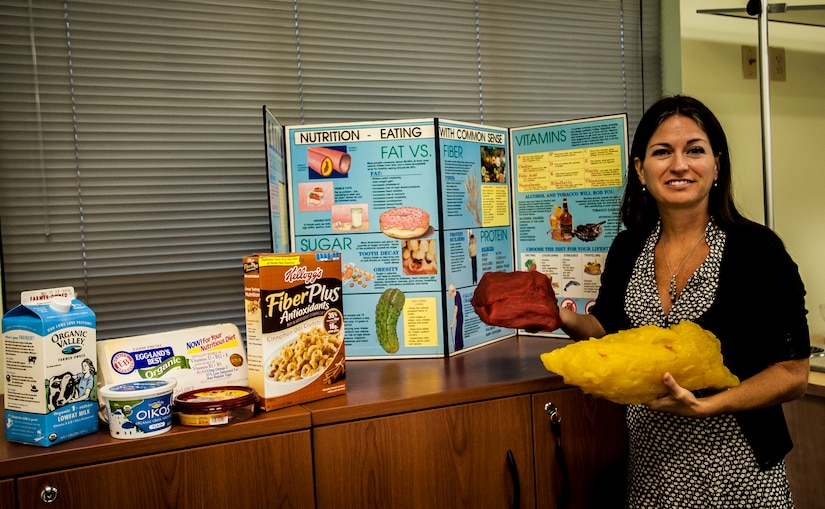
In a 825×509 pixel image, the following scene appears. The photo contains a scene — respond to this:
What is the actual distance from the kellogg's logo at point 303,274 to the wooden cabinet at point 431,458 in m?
0.32

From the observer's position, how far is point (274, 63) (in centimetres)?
220

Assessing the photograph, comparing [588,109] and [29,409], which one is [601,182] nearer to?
[588,109]

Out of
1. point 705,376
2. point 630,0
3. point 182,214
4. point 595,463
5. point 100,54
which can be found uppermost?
point 630,0

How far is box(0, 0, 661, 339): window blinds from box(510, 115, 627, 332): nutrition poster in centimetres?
59

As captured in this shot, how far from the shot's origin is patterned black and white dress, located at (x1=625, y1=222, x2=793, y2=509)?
4.42 feet

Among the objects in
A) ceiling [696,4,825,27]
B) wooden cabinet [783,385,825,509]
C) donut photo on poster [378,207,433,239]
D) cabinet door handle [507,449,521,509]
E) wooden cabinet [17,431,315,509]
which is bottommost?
wooden cabinet [783,385,825,509]

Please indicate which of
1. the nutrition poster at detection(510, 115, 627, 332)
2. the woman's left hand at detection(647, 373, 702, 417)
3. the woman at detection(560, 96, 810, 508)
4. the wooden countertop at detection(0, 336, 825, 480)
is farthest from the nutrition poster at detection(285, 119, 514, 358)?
the woman's left hand at detection(647, 373, 702, 417)

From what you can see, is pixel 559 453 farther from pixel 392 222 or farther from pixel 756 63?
pixel 756 63

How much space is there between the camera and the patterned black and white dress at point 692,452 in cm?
135

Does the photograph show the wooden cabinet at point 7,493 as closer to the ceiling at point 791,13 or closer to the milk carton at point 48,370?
the milk carton at point 48,370

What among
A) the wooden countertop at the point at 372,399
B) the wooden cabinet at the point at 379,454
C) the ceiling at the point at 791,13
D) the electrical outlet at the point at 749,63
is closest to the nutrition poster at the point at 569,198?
the wooden countertop at the point at 372,399

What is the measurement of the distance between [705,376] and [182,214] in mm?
1644

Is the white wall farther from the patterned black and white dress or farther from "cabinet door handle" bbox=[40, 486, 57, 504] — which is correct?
"cabinet door handle" bbox=[40, 486, 57, 504]

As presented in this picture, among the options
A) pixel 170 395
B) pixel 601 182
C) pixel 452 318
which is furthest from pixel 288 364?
pixel 601 182
